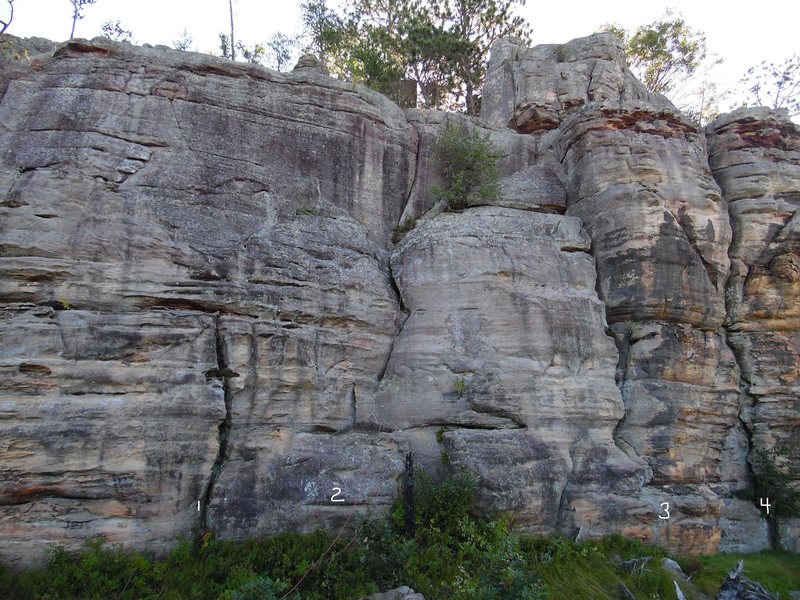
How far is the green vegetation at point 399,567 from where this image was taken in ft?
24.9

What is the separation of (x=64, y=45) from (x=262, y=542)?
10.7m

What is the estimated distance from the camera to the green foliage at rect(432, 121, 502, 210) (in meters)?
13.0

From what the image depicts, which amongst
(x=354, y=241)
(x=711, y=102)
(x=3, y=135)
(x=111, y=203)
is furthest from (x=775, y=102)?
(x=3, y=135)

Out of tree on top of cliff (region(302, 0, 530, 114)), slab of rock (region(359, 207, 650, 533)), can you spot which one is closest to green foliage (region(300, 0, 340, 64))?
tree on top of cliff (region(302, 0, 530, 114))

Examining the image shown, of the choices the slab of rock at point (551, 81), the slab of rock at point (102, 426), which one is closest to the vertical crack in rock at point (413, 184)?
the slab of rock at point (551, 81)

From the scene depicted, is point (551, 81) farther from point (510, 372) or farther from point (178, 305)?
point (178, 305)

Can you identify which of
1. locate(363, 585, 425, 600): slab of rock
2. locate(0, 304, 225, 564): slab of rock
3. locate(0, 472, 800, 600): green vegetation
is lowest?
locate(363, 585, 425, 600): slab of rock

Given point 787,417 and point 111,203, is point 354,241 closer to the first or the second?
point 111,203

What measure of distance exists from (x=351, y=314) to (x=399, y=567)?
459 cm

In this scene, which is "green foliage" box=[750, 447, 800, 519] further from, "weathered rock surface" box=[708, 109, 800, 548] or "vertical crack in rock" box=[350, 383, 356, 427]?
"vertical crack in rock" box=[350, 383, 356, 427]

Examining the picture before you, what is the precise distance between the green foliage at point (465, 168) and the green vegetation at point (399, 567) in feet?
21.7

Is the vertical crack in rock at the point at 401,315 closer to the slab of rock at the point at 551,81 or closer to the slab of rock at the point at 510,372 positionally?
the slab of rock at the point at 510,372

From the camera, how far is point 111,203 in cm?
991

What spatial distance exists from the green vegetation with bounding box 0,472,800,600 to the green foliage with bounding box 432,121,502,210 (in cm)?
663
